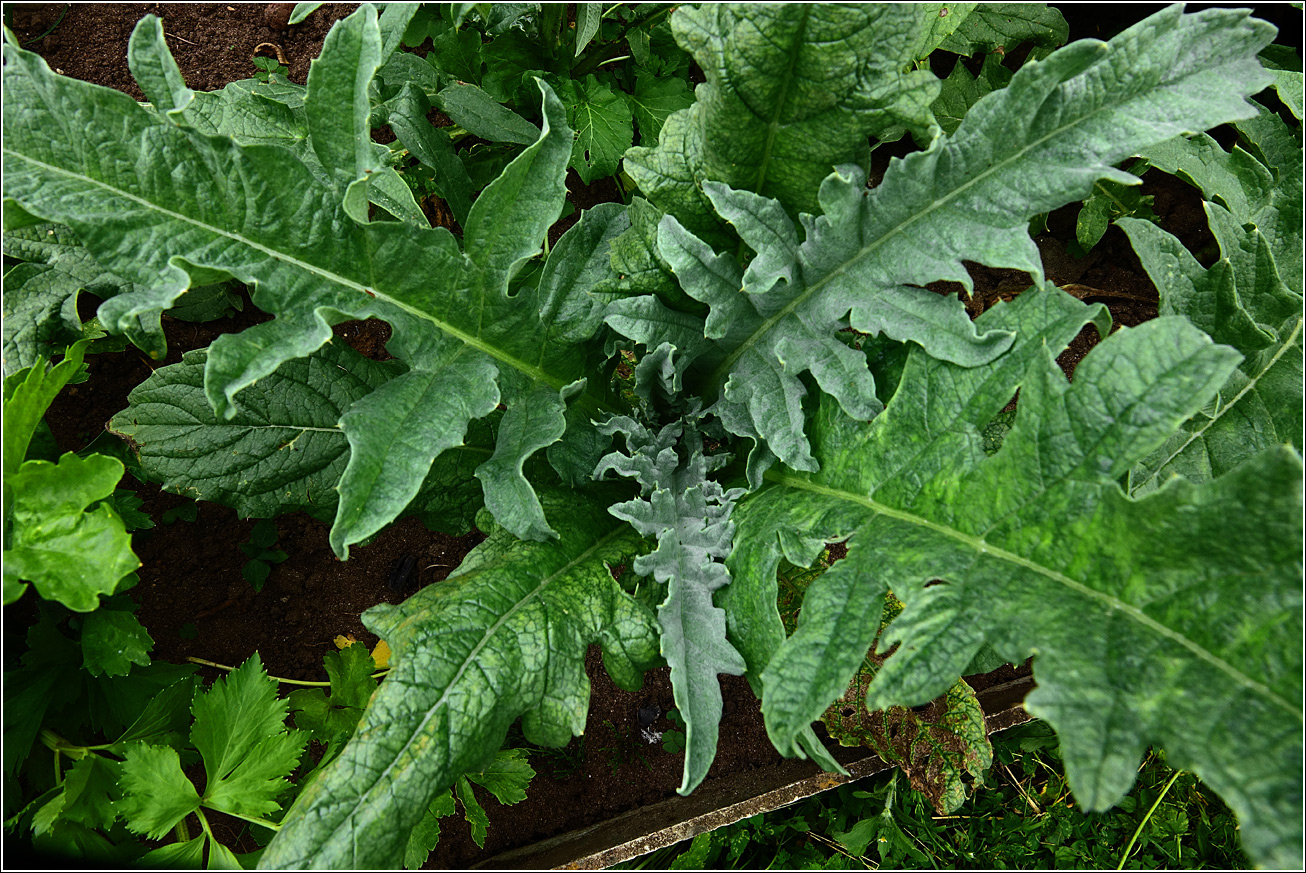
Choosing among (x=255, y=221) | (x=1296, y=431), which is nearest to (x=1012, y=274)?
(x=1296, y=431)

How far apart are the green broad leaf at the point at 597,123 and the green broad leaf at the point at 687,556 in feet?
2.31

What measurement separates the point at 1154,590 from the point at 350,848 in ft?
4.00

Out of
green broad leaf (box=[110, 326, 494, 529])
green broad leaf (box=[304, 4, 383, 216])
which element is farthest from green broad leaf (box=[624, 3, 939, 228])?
green broad leaf (box=[110, 326, 494, 529])

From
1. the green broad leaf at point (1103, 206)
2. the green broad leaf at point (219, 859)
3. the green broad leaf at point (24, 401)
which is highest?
the green broad leaf at point (1103, 206)

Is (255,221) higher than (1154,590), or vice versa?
(255,221)

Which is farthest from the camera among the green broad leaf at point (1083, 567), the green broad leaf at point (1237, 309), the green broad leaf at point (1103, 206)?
the green broad leaf at point (1103, 206)

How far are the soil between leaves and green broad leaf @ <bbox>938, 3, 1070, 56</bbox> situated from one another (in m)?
0.71

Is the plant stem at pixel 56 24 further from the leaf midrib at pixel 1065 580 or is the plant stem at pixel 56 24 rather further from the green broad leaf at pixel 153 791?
the leaf midrib at pixel 1065 580

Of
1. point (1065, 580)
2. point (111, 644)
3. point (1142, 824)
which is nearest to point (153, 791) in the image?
point (111, 644)

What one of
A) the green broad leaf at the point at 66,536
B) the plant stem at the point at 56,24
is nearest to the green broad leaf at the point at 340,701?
the green broad leaf at the point at 66,536

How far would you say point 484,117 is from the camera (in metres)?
2.00

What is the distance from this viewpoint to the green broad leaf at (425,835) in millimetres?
1878

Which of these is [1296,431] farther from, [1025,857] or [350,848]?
[350,848]

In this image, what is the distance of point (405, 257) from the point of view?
1.53 metres
